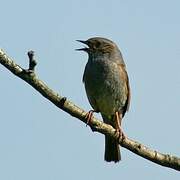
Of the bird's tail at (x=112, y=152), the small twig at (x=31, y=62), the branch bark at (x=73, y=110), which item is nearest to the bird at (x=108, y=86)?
the bird's tail at (x=112, y=152)

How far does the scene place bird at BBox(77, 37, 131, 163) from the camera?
9914mm

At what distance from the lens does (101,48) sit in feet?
35.2

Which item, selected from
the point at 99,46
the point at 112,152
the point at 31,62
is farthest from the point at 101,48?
the point at 31,62

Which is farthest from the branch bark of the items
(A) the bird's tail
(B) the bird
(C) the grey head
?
(C) the grey head

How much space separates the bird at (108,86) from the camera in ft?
32.5

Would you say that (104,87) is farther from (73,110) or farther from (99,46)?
(73,110)

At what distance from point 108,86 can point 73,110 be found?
3912mm

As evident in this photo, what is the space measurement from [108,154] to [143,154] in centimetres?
370

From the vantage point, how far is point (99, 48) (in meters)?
10.7

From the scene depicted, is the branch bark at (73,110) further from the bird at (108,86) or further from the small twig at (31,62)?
the bird at (108,86)

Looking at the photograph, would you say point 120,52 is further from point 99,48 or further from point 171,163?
point 171,163

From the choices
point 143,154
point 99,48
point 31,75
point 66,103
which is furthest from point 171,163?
point 99,48

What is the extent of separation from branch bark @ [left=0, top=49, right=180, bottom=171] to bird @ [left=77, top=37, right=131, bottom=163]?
3.03m

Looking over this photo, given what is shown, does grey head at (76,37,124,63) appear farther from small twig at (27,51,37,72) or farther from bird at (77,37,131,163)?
small twig at (27,51,37,72)
